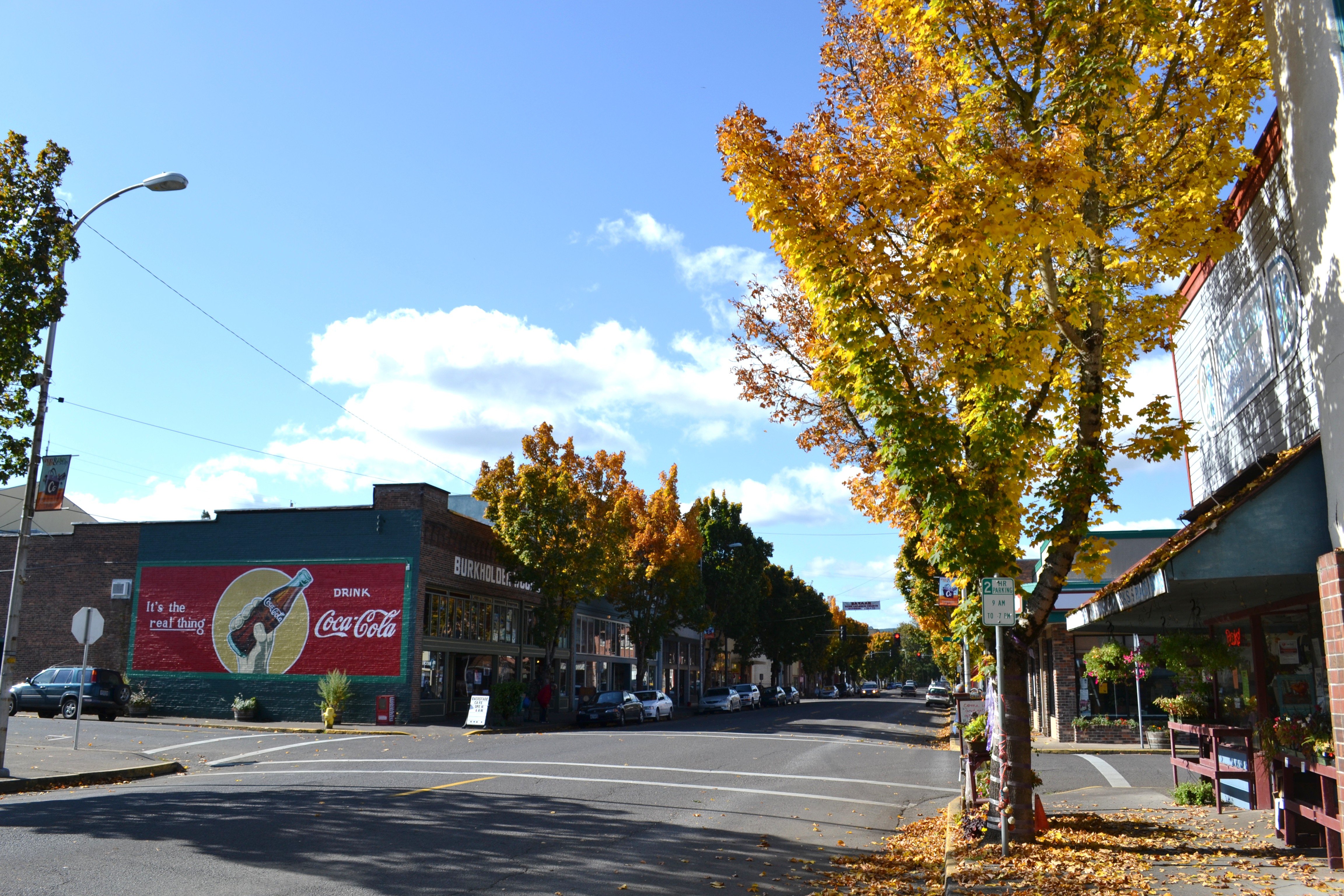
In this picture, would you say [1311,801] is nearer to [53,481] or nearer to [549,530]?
[53,481]

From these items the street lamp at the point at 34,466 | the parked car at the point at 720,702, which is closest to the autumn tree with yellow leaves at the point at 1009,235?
the street lamp at the point at 34,466

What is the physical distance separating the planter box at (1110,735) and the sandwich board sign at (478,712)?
17.7m

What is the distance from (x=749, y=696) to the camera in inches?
2156

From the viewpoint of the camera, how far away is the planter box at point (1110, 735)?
92.0 feet

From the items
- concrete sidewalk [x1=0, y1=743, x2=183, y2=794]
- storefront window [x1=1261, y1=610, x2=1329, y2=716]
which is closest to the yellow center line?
concrete sidewalk [x1=0, y1=743, x2=183, y2=794]

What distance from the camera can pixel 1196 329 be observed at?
13492mm

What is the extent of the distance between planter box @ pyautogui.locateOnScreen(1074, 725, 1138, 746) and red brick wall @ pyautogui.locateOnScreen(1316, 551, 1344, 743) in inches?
867

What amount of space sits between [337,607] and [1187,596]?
1138 inches

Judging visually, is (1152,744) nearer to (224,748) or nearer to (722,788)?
(722,788)

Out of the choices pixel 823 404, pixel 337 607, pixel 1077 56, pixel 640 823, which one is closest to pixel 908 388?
pixel 1077 56

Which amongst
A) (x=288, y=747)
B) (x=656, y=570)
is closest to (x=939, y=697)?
(x=656, y=570)

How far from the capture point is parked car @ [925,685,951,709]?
5769 centimetres

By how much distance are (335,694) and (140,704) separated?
8.59 meters

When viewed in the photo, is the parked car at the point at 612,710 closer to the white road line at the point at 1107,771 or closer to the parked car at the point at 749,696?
the parked car at the point at 749,696
